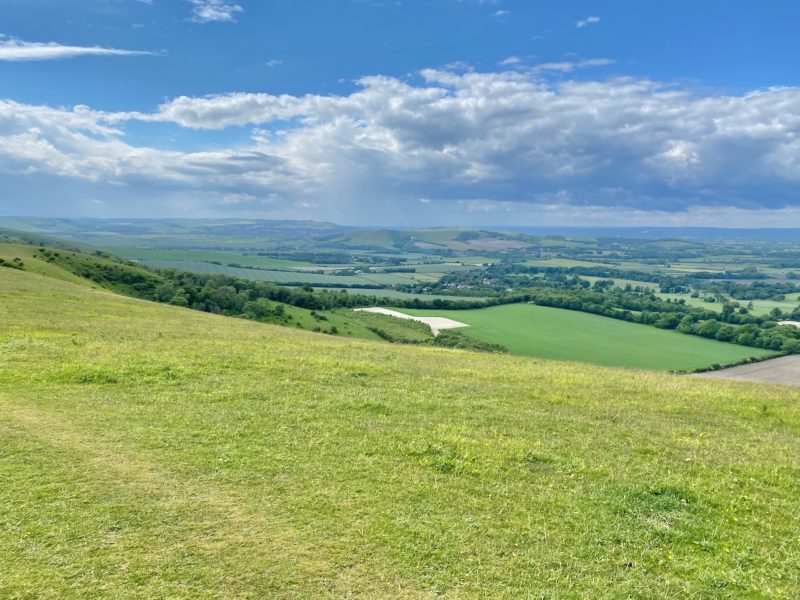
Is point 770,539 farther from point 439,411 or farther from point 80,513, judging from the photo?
point 80,513

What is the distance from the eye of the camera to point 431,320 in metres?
103

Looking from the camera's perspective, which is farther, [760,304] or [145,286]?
[760,304]

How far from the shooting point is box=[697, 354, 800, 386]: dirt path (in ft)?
178

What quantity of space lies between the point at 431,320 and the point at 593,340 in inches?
1228

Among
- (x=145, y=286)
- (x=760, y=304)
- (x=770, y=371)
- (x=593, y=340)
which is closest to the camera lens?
(x=770, y=371)

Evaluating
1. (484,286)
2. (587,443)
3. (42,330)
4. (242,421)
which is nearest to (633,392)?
(587,443)

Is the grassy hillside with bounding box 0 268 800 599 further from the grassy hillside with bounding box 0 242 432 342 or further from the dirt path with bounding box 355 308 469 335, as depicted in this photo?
the dirt path with bounding box 355 308 469 335

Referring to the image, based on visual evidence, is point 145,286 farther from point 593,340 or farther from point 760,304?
point 760,304

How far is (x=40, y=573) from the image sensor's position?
752cm

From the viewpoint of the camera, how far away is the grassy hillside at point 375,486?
793 centimetres

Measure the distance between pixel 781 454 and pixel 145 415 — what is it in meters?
17.6

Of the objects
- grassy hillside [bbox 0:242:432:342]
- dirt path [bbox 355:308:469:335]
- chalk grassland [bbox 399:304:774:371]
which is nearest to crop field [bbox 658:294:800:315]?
chalk grassland [bbox 399:304:774:371]

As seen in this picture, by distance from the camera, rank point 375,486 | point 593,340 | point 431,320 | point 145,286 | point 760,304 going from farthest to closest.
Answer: point 760,304 → point 431,320 → point 145,286 → point 593,340 → point 375,486

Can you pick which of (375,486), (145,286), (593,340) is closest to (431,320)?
(593,340)
